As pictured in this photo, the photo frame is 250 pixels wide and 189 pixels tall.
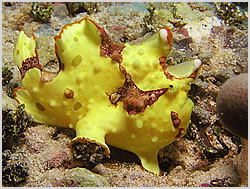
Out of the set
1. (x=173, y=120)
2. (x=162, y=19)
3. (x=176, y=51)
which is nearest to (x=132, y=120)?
(x=173, y=120)

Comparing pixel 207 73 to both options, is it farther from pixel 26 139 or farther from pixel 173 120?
pixel 26 139

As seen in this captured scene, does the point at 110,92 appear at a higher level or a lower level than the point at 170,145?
higher

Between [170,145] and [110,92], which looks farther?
[170,145]
